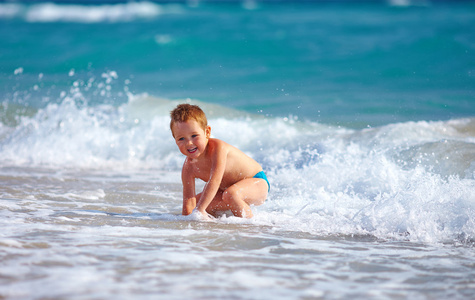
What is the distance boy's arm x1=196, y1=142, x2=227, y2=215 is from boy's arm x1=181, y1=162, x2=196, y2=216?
0.67 feet

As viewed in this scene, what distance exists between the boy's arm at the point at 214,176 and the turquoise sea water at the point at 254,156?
17 cm

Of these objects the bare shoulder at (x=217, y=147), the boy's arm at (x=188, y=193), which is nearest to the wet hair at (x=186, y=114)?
the bare shoulder at (x=217, y=147)

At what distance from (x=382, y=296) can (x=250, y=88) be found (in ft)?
33.6

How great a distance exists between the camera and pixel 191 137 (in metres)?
3.98

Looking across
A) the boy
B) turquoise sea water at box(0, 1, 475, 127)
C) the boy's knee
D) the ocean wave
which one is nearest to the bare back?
the boy

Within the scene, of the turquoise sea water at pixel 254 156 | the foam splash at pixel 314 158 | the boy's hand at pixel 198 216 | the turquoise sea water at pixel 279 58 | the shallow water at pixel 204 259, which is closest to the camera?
the shallow water at pixel 204 259

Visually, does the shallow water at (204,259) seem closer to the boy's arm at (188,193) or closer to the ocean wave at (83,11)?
the boy's arm at (188,193)

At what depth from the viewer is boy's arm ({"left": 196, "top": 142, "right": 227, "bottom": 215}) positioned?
13.1 ft

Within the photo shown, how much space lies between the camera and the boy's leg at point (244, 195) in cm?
409

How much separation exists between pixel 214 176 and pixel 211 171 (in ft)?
0.16

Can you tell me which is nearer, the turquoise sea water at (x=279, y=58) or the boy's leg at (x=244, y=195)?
the boy's leg at (x=244, y=195)

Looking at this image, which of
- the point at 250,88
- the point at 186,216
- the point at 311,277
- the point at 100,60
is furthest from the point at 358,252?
the point at 100,60

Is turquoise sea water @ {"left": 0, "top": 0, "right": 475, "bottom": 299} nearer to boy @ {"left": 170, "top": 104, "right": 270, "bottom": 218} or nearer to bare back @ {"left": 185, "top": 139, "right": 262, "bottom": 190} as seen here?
boy @ {"left": 170, "top": 104, "right": 270, "bottom": 218}

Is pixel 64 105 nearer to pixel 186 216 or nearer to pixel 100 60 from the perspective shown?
pixel 186 216
